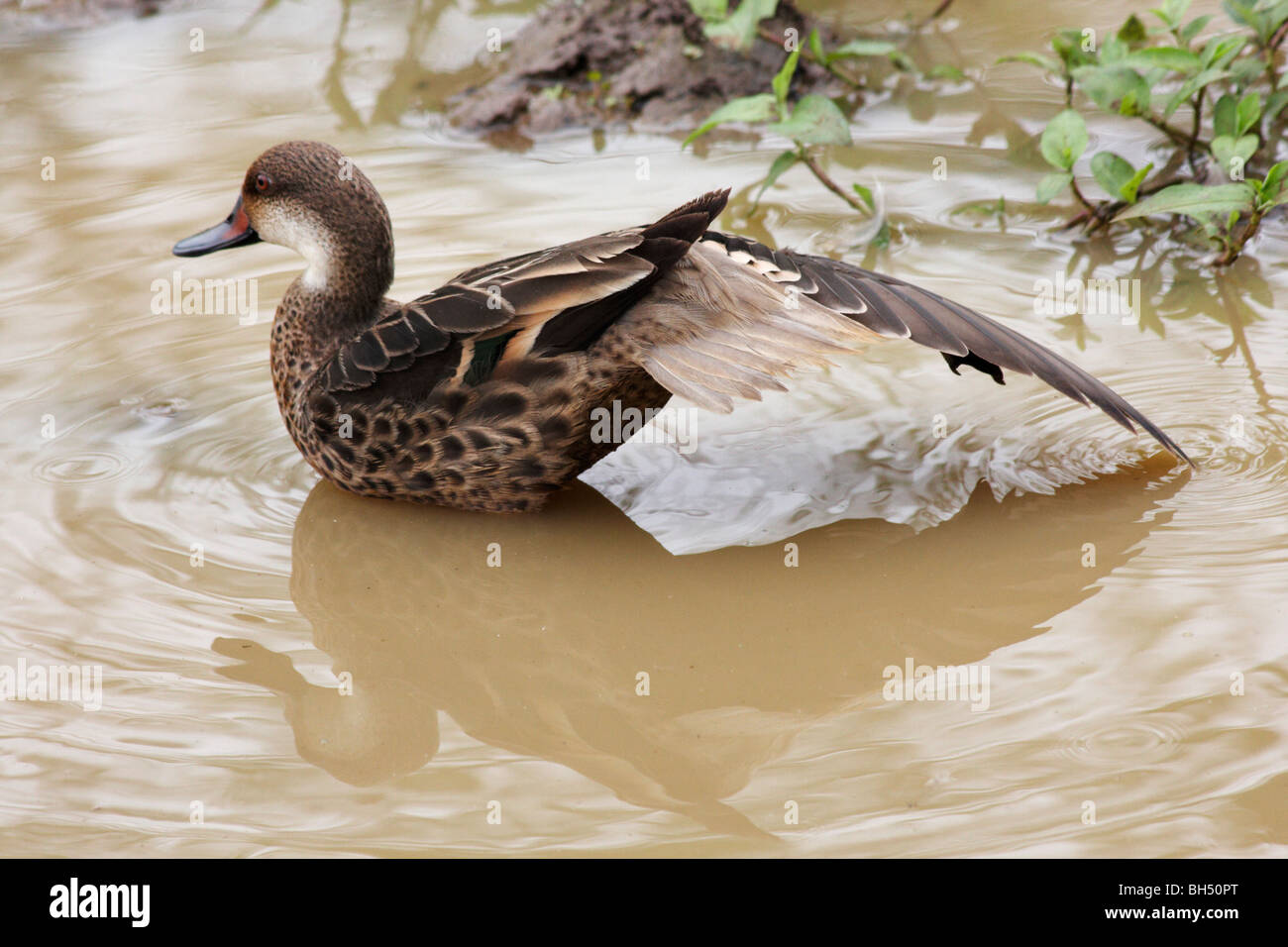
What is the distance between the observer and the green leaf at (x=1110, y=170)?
19.0 feet

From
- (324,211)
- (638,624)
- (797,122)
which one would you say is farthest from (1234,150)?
(324,211)

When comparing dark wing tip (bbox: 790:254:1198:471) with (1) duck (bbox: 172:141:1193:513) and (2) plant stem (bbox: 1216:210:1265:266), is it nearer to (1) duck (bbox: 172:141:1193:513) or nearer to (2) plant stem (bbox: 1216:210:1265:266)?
(1) duck (bbox: 172:141:1193:513)

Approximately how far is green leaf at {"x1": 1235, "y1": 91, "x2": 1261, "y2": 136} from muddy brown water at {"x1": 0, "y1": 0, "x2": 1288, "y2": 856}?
0.55 meters

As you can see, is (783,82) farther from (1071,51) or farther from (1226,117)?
(1226,117)

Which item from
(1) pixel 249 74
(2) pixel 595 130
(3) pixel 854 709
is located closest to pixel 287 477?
(3) pixel 854 709

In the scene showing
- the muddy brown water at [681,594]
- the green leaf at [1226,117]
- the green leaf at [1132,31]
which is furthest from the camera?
the green leaf at [1132,31]

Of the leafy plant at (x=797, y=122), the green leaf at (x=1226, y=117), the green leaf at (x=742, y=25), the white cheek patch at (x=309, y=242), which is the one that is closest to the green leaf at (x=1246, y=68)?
the green leaf at (x=1226, y=117)

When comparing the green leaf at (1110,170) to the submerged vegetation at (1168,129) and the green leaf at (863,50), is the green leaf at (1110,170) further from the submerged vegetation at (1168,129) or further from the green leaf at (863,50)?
the green leaf at (863,50)

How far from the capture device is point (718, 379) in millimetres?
4000

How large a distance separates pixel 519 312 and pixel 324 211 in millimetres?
904

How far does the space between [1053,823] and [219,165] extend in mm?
5658

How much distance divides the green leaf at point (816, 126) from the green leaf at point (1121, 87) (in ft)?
3.51

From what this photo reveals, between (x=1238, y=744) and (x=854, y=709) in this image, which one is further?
(x=854, y=709)

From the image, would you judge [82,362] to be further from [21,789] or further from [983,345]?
[983,345]
